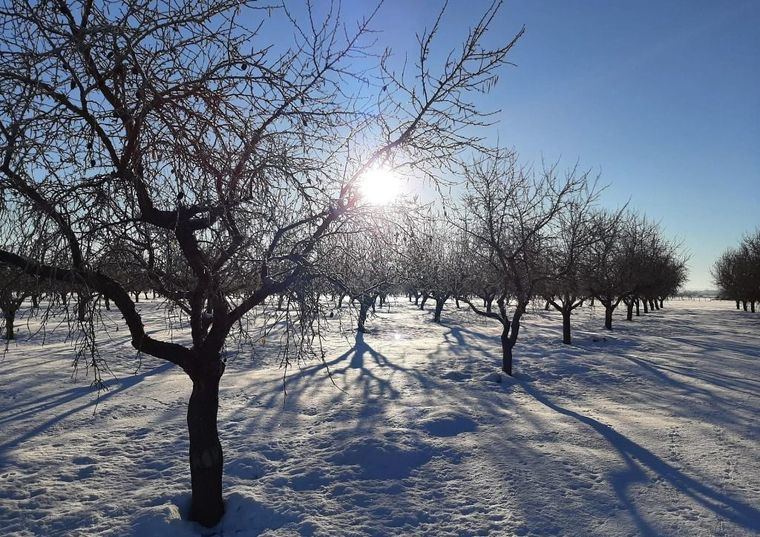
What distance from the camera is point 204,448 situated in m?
4.53

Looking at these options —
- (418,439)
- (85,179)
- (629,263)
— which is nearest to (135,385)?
(418,439)

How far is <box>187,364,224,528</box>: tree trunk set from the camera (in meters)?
4.52

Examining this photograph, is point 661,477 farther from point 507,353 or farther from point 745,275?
point 745,275

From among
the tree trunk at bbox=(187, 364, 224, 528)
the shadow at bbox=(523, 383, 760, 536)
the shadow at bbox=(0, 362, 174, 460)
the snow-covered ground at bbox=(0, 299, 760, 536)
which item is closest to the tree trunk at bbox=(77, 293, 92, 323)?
the snow-covered ground at bbox=(0, 299, 760, 536)

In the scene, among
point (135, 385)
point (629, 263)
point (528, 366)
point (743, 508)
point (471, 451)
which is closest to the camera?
point (743, 508)

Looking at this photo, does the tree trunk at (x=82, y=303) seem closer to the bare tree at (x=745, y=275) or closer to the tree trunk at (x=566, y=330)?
the tree trunk at (x=566, y=330)

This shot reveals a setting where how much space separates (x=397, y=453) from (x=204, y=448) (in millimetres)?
2716

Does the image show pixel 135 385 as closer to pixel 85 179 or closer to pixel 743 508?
pixel 85 179

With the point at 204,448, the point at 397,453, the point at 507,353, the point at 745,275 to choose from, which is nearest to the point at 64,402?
the point at 204,448

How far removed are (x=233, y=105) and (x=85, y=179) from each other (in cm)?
121

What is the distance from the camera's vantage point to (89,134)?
330 cm

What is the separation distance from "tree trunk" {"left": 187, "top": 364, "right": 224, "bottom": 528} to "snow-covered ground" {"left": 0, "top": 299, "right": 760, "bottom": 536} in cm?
21

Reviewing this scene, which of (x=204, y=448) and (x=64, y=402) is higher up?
(x=204, y=448)

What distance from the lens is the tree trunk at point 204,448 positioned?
4.52 m
